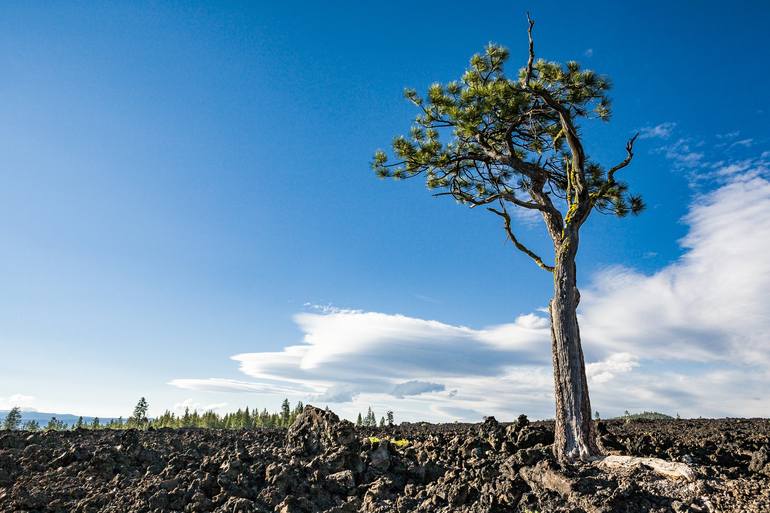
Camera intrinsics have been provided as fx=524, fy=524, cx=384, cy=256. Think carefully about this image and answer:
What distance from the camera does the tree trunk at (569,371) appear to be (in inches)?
383

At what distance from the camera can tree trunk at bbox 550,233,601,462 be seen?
9719 mm

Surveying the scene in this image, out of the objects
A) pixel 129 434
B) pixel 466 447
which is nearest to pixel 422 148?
pixel 466 447

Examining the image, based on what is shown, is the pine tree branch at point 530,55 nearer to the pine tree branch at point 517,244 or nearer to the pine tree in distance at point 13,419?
the pine tree branch at point 517,244

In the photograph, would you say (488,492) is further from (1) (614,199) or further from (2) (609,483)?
(1) (614,199)

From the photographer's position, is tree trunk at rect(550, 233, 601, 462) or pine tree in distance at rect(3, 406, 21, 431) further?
pine tree in distance at rect(3, 406, 21, 431)

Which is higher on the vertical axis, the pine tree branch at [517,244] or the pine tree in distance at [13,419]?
the pine tree branch at [517,244]

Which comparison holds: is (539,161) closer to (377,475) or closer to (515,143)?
(515,143)

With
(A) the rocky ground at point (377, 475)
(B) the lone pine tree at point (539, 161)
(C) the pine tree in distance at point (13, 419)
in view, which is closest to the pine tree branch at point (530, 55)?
(B) the lone pine tree at point (539, 161)

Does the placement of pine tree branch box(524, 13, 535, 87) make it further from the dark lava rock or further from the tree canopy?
the dark lava rock

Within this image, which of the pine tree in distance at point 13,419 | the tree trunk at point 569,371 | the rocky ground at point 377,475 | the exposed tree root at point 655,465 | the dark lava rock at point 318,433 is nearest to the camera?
the rocky ground at point 377,475

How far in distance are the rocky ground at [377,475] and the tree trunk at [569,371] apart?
62cm

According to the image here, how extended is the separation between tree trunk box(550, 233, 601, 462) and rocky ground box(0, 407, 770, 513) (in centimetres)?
62

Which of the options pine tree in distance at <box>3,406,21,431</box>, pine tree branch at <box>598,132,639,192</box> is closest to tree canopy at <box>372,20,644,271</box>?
pine tree branch at <box>598,132,639,192</box>

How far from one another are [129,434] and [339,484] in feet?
19.6
